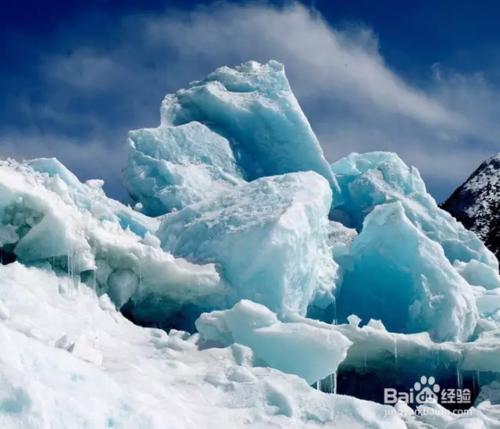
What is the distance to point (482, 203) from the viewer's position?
32219 millimetres

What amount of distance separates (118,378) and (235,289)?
4313mm

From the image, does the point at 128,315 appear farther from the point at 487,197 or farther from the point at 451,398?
the point at 487,197

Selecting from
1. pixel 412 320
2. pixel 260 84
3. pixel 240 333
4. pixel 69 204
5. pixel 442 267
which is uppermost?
pixel 260 84

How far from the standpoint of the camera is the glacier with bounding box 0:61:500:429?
628cm

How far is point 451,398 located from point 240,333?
4295mm

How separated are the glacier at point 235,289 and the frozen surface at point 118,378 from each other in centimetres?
2

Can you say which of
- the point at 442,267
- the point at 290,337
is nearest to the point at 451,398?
the point at 442,267

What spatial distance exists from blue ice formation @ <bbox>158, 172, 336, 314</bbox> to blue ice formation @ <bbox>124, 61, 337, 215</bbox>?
2518 mm

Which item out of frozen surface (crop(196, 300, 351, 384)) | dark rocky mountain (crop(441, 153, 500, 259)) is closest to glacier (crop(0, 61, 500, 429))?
frozen surface (crop(196, 300, 351, 384))

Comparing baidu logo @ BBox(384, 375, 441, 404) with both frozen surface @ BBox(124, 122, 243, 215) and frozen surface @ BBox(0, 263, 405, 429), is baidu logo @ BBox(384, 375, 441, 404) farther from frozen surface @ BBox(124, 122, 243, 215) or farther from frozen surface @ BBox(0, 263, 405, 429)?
frozen surface @ BBox(124, 122, 243, 215)

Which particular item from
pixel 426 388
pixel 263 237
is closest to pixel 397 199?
pixel 426 388

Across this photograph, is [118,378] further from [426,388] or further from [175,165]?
[175,165]

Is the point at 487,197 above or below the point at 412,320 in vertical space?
above

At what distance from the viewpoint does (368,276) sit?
41.2 ft
